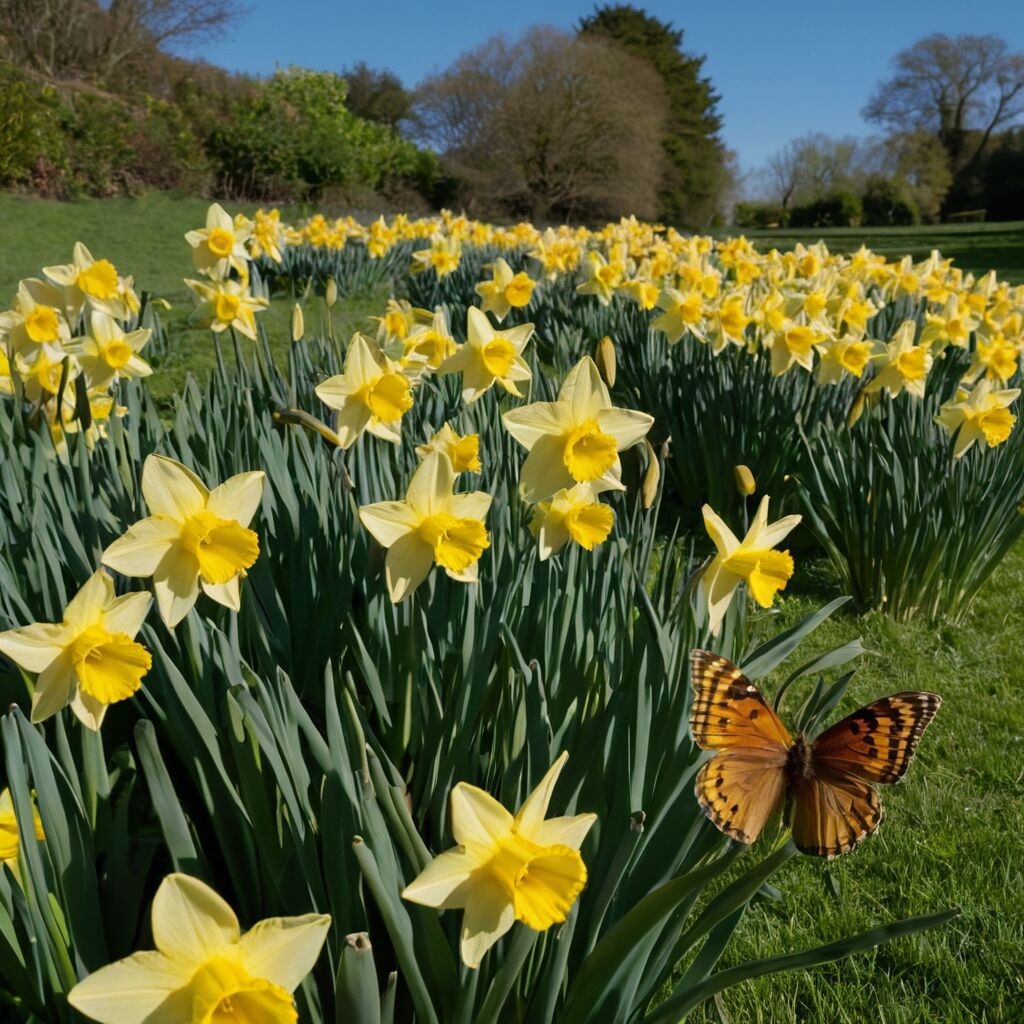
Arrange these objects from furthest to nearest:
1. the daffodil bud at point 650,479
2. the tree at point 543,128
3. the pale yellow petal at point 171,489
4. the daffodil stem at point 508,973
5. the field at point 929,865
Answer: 1. the tree at point 543,128
2. the daffodil bud at point 650,479
3. the field at point 929,865
4. the pale yellow petal at point 171,489
5. the daffodil stem at point 508,973

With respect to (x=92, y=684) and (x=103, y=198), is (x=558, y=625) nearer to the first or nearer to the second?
(x=92, y=684)

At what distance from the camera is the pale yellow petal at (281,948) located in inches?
29.1

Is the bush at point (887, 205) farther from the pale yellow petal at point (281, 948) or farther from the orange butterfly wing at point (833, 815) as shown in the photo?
the pale yellow petal at point (281, 948)

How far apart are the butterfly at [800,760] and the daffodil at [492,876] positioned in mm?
261

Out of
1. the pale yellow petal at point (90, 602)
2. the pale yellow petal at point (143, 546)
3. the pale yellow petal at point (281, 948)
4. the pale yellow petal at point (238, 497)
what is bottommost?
the pale yellow petal at point (281, 948)

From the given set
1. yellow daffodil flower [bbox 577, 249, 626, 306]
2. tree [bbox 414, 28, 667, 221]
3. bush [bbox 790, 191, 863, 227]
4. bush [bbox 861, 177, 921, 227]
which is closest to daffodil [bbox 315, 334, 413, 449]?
yellow daffodil flower [bbox 577, 249, 626, 306]

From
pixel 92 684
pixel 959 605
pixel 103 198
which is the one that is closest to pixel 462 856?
pixel 92 684

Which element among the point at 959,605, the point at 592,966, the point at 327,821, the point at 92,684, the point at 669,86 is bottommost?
the point at 959,605

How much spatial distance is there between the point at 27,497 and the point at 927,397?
310 centimetres

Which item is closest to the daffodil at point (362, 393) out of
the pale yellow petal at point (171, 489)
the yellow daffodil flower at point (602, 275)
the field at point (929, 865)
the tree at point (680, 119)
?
the pale yellow petal at point (171, 489)

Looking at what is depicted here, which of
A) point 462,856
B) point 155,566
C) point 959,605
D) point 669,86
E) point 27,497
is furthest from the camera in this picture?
point 669,86

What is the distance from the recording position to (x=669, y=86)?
3047cm

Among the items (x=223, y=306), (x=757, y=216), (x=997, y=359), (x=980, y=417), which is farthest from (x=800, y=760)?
(x=757, y=216)

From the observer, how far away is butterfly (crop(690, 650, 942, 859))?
41.2 inches
